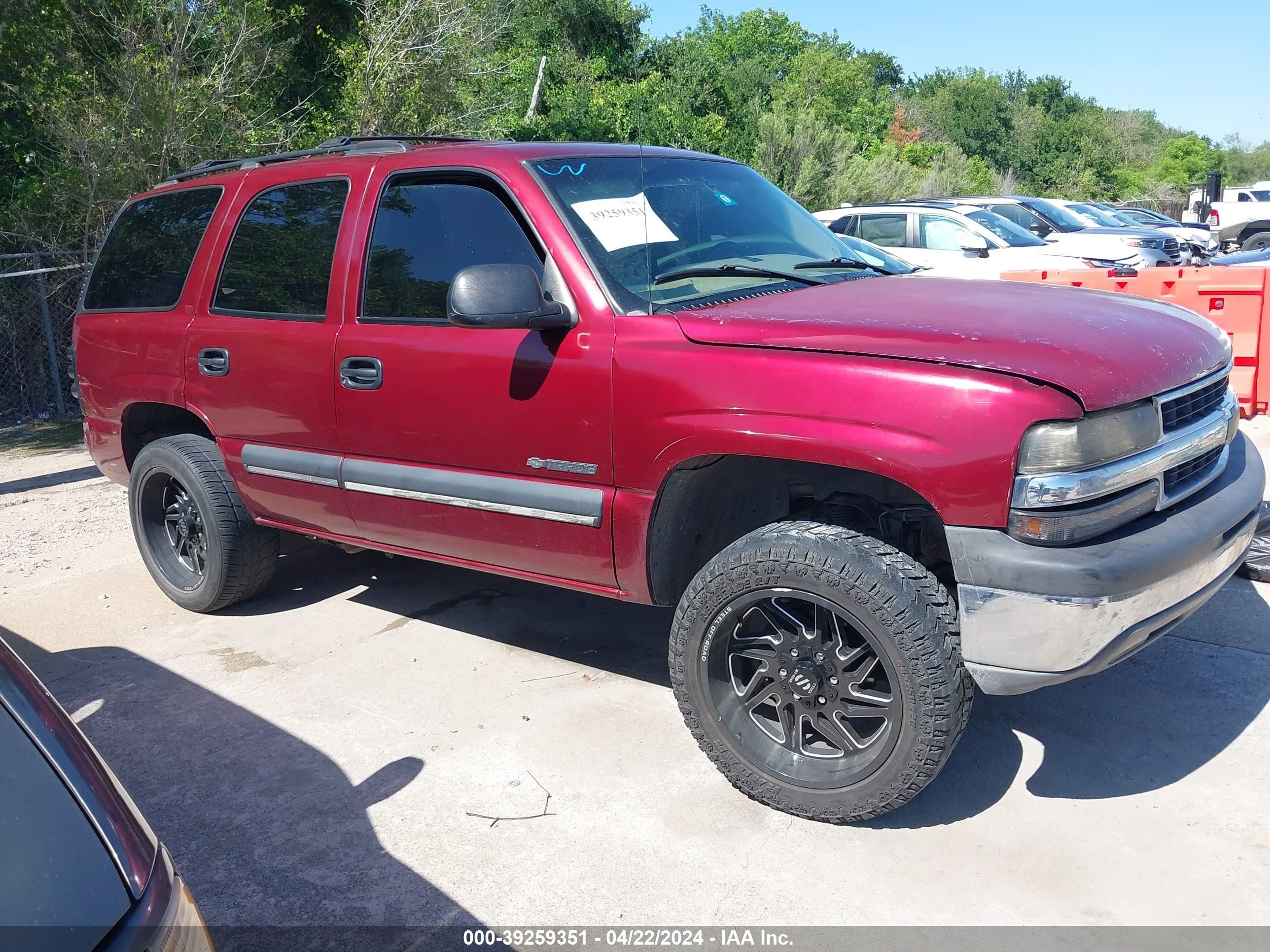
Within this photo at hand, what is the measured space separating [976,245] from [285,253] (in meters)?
9.08

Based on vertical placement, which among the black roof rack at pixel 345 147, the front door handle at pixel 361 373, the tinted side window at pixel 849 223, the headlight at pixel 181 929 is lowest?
the headlight at pixel 181 929

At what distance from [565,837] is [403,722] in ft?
3.29

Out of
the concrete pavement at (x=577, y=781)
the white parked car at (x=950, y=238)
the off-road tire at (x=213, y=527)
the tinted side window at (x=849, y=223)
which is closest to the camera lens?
the concrete pavement at (x=577, y=781)

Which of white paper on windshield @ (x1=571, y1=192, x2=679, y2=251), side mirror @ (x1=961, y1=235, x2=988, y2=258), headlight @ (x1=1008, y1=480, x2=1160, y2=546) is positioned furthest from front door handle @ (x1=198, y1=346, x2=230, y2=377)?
side mirror @ (x1=961, y1=235, x2=988, y2=258)

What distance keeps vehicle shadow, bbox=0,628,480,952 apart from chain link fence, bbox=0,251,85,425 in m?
6.49

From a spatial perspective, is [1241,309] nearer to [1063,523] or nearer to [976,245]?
[976,245]

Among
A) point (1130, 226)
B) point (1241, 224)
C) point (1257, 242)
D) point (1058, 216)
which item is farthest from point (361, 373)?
point (1241, 224)

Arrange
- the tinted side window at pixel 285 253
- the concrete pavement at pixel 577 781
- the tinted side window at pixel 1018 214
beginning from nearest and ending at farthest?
the concrete pavement at pixel 577 781
the tinted side window at pixel 285 253
the tinted side window at pixel 1018 214

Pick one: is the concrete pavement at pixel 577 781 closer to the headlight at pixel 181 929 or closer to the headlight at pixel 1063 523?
the headlight at pixel 1063 523

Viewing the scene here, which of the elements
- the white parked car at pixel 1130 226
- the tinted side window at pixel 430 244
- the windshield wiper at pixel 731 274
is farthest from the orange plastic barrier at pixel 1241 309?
the white parked car at pixel 1130 226

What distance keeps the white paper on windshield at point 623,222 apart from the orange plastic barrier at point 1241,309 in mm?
3914

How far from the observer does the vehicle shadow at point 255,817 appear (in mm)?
2881

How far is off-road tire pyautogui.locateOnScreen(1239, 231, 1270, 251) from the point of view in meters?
18.7

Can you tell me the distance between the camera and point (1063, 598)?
8.88 feet
